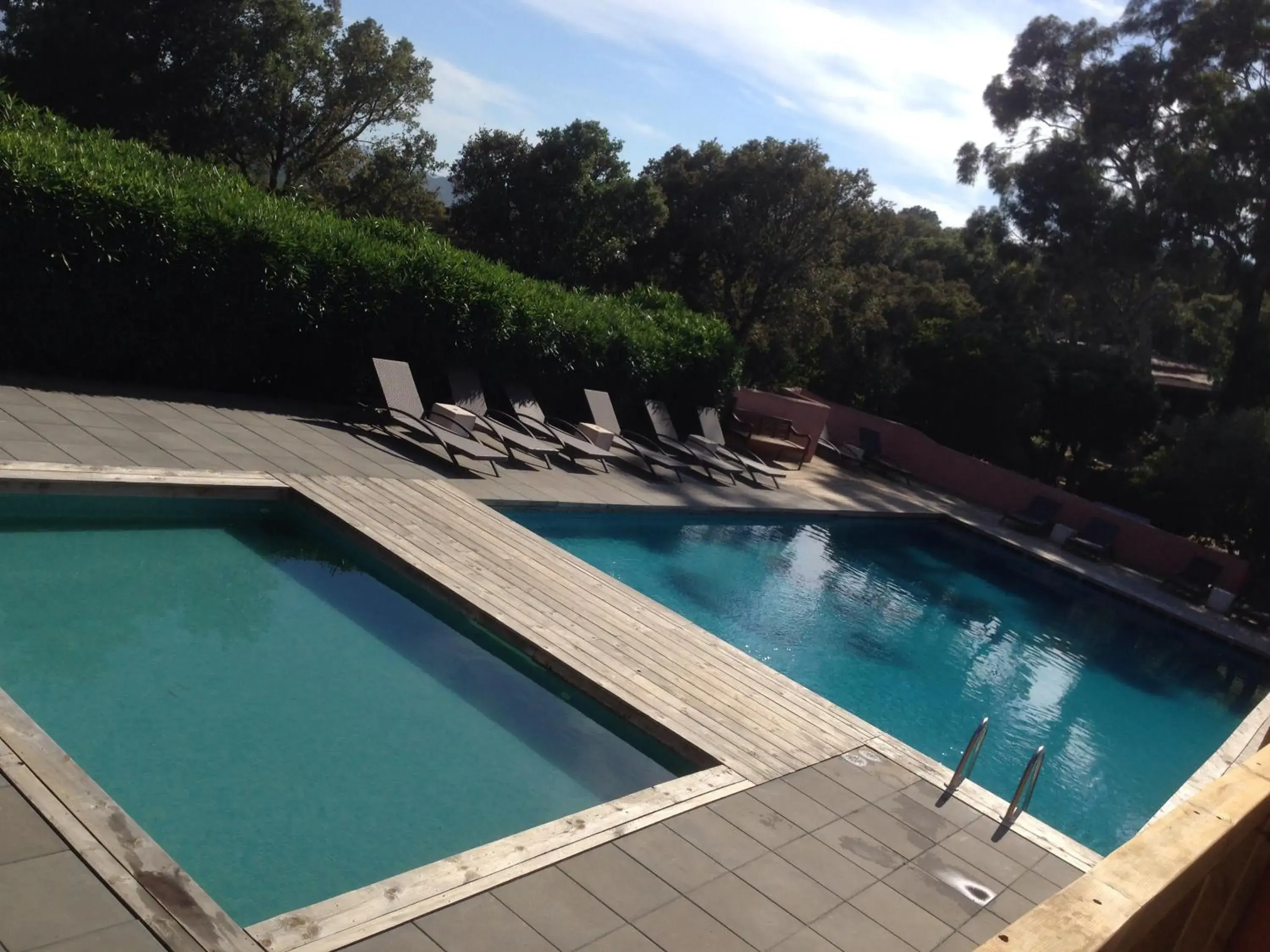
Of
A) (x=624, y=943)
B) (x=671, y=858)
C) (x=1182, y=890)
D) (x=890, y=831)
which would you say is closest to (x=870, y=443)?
(x=890, y=831)

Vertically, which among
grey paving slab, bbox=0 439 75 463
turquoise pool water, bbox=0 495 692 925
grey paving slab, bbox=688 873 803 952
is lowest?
turquoise pool water, bbox=0 495 692 925

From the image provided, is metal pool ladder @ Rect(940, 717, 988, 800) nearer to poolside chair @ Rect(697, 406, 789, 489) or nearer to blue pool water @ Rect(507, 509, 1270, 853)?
blue pool water @ Rect(507, 509, 1270, 853)

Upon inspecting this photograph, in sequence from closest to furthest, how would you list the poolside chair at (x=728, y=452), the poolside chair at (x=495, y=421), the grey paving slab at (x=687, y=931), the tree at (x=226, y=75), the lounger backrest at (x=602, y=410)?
the grey paving slab at (x=687, y=931) < the poolside chair at (x=495, y=421) < the lounger backrest at (x=602, y=410) < the poolside chair at (x=728, y=452) < the tree at (x=226, y=75)

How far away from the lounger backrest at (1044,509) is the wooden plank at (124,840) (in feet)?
57.6

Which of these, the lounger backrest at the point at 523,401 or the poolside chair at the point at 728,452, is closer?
the lounger backrest at the point at 523,401

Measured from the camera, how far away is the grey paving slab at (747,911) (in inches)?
164

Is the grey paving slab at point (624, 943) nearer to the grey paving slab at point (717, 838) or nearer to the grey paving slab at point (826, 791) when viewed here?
the grey paving slab at point (717, 838)

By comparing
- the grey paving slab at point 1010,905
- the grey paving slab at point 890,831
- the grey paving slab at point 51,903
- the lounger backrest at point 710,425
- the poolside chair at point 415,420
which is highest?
the lounger backrest at point 710,425

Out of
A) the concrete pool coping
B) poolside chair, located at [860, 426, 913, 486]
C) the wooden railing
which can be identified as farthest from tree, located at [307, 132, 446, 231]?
the wooden railing

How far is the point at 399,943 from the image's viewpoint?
362 centimetres

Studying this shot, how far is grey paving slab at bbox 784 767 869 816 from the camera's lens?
17.9ft

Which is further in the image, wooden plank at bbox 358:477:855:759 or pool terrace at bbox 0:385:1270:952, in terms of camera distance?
wooden plank at bbox 358:477:855:759

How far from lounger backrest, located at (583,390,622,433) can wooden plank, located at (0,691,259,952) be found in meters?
Answer: 10.8

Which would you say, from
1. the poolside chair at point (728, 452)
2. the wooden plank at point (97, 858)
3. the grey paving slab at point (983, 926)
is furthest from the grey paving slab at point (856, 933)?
the poolside chair at point (728, 452)
